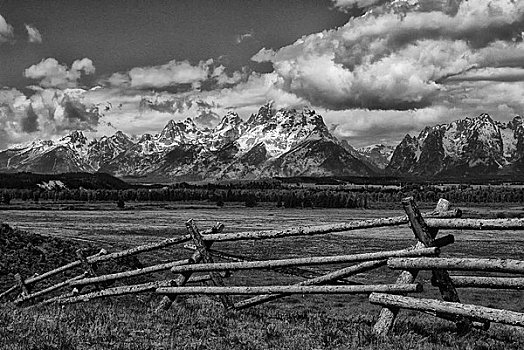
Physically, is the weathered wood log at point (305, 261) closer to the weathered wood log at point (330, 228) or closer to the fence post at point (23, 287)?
the weathered wood log at point (330, 228)

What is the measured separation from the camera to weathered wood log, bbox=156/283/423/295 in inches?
357

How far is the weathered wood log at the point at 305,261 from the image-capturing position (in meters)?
9.27

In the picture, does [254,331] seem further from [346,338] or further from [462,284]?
[462,284]

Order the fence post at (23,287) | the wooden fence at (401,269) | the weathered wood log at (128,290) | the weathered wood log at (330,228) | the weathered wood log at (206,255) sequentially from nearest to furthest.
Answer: the wooden fence at (401,269)
the weathered wood log at (330,228)
the weathered wood log at (206,255)
the weathered wood log at (128,290)
the fence post at (23,287)

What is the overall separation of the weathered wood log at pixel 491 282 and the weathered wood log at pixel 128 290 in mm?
4977

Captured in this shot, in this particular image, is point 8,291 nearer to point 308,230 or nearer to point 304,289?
point 308,230

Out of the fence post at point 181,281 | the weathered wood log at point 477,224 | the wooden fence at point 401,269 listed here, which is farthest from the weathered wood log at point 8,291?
the weathered wood log at point 477,224

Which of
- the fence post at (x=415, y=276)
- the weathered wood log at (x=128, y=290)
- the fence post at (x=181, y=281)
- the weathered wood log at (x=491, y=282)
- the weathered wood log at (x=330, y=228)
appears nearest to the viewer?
the fence post at (x=415, y=276)

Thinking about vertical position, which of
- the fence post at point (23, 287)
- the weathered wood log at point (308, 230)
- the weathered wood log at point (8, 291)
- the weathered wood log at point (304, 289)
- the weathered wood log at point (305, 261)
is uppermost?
the weathered wood log at point (308, 230)

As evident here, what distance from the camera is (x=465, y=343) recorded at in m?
8.87

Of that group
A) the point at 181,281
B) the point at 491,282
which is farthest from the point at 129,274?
the point at 491,282

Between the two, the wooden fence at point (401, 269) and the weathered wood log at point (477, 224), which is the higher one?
the weathered wood log at point (477, 224)

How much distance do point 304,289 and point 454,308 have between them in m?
2.82

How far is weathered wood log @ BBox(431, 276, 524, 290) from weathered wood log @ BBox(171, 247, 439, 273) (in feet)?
2.15
